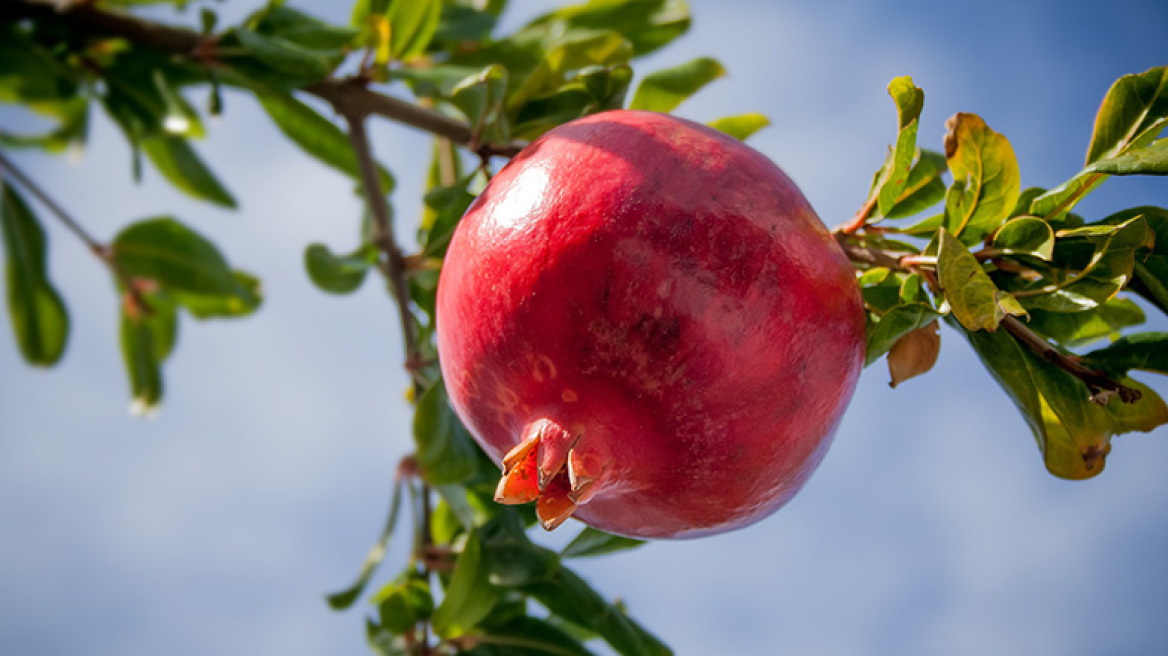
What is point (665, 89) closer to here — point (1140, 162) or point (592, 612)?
point (1140, 162)

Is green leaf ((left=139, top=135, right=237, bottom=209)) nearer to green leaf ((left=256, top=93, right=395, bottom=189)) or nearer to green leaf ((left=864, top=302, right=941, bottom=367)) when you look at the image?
green leaf ((left=256, top=93, right=395, bottom=189))

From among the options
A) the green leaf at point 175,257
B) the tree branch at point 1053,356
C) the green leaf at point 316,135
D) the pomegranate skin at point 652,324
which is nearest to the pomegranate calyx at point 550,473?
the pomegranate skin at point 652,324

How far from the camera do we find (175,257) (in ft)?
6.69

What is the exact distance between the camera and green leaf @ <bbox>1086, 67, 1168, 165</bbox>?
3.03 feet

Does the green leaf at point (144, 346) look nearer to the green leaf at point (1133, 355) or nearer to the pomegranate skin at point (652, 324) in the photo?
the pomegranate skin at point (652, 324)

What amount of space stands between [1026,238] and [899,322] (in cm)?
17

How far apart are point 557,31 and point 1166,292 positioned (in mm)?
1276

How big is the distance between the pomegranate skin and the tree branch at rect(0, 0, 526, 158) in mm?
431

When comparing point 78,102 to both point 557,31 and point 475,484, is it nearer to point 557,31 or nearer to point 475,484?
point 557,31

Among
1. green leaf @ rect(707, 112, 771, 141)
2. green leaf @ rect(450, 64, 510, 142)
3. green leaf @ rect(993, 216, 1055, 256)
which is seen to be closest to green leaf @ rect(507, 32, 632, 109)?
green leaf @ rect(450, 64, 510, 142)

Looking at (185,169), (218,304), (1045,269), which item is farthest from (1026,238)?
(218,304)

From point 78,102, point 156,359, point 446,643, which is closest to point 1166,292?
point 446,643

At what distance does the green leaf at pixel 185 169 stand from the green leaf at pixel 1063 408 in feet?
6.01

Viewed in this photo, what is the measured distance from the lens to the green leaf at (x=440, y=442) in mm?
1195
